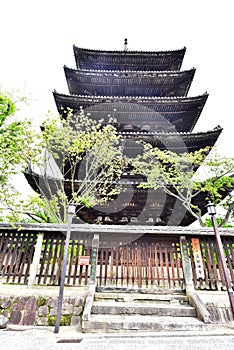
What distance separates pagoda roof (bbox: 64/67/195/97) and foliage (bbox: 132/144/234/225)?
16.0 ft

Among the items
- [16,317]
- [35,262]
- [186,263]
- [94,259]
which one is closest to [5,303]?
[16,317]

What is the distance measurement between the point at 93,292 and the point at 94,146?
22.0ft

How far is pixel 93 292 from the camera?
224 inches

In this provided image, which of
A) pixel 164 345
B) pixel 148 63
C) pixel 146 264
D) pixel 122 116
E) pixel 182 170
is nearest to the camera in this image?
pixel 164 345

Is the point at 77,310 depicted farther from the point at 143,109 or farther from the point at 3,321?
the point at 143,109

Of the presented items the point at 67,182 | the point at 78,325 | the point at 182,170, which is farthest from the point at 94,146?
the point at 78,325

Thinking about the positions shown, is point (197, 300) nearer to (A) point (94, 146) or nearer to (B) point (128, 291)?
(B) point (128, 291)

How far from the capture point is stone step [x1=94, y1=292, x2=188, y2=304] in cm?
573

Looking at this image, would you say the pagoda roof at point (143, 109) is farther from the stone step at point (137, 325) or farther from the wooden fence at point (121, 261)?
the stone step at point (137, 325)

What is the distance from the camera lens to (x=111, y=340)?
3.85 m

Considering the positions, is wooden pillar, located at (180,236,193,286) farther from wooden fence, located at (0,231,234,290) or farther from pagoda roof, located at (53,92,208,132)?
pagoda roof, located at (53,92,208,132)

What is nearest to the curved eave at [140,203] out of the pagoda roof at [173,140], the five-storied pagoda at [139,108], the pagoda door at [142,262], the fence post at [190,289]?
the five-storied pagoda at [139,108]

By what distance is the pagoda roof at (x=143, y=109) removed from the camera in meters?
12.5

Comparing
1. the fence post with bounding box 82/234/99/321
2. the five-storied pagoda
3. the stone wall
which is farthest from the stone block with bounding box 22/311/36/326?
the five-storied pagoda
